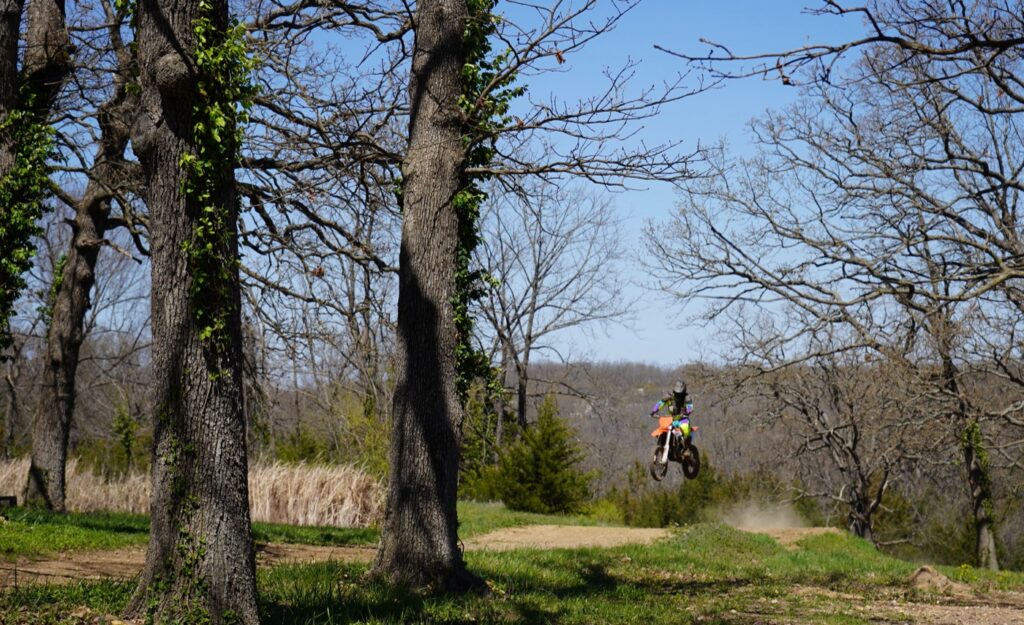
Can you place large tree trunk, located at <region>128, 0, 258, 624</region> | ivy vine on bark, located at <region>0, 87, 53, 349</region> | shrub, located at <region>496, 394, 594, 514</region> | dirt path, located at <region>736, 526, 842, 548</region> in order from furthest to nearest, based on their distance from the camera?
shrub, located at <region>496, 394, 594, 514</region> → dirt path, located at <region>736, 526, 842, 548</region> → ivy vine on bark, located at <region>0, 87, 53, 349</region> → large tree trunk, located at <region>128, 0, 258, 624</region>

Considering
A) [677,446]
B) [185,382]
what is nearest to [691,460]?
[677,446]

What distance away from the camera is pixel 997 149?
22.0 metres

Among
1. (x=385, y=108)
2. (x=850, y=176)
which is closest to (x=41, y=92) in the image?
(x=385, y=108)

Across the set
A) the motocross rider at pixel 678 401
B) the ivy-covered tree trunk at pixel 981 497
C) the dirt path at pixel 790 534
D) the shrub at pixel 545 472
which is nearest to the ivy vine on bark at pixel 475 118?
the motocross rider at pixel 678 401

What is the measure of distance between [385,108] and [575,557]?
584 centimetres

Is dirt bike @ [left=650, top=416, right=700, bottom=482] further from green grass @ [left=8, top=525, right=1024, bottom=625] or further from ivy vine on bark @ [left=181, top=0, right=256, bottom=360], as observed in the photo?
ivy vine on bark @ [left=181, top=0, right=256, bottom=360]

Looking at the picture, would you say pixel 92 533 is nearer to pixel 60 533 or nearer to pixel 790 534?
pixel 60 533

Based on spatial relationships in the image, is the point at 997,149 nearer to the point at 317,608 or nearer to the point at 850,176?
the point at 850,176

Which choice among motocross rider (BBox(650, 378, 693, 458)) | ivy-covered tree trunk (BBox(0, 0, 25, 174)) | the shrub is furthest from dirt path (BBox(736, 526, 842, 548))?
ivy-covered tree trunk (BBox(0, 0, 25, 174))

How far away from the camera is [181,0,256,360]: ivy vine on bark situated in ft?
17.1

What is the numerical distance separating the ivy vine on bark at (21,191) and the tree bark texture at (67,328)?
116 centimetres

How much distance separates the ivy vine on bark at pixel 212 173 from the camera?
5227 millimetres

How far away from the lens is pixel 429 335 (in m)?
7.52

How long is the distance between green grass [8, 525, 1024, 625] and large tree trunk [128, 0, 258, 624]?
599 millimetres
